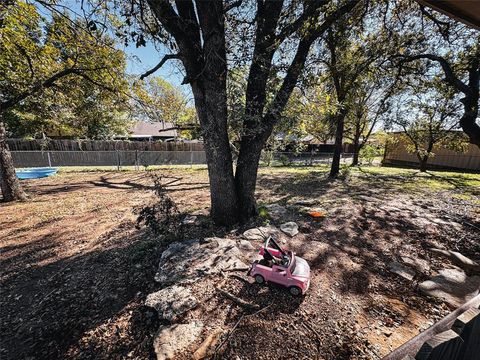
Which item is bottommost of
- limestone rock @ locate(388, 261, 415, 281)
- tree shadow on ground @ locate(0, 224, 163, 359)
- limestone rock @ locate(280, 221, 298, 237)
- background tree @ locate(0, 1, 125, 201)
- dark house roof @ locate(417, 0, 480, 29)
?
tree shadow on ground @ locate(0, 224, 163, 359)

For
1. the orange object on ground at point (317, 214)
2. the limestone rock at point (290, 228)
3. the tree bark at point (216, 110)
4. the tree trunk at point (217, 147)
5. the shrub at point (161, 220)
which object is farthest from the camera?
the orange object on ground at point (317, 214)

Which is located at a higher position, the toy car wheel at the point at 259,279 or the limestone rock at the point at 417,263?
the toy car wheel at the point at 259,279

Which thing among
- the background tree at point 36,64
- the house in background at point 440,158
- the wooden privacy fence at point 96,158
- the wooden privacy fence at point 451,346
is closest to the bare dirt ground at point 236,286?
the wooden privacy fence at point 451,346

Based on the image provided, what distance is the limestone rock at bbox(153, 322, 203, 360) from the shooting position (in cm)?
180

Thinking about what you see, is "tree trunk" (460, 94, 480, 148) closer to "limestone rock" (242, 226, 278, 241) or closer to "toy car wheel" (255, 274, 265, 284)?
"limestone rock" (242, 226, 278, 241)

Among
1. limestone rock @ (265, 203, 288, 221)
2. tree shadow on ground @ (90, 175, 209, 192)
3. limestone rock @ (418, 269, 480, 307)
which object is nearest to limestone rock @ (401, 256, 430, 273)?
limestone rock @ (418, 269, 480, 307)

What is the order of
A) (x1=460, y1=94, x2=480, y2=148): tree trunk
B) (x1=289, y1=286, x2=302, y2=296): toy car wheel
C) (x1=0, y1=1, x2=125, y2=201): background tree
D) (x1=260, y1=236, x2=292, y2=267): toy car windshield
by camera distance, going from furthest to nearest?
(x1=0, y1=1, x2=125, y2=201): background tree, (x1=460, y1=94, x2=480, y2=148): tree trunk, (x1=260, y1=236, x2=292, y2=267): toy car windshield, (x1=289, y1=286, x2=302, y2=296): toy car wheel

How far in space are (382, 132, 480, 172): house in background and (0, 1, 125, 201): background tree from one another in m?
18.2

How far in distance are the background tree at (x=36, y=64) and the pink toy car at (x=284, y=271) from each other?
6130mm

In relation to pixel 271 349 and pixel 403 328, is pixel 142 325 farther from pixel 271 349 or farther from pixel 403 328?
pixel 403 328

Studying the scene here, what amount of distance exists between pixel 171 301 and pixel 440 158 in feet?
77.6

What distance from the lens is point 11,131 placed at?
16844mm

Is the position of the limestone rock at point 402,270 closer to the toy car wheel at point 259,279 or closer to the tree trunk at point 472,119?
the toy car wheel at point 259,279

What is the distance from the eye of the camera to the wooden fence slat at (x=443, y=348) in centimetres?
84
